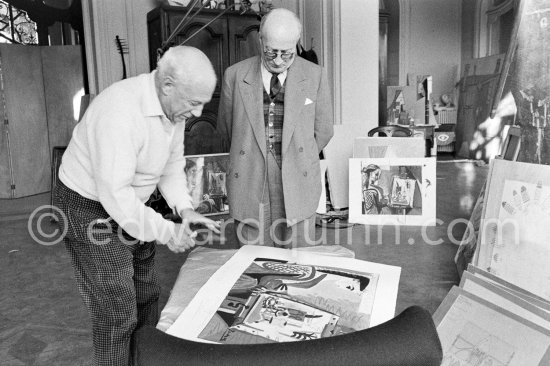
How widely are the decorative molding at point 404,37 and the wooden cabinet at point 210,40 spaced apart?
5.64m

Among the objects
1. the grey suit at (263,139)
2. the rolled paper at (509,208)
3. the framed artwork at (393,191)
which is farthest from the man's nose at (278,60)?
the framed artwork at (393,191)

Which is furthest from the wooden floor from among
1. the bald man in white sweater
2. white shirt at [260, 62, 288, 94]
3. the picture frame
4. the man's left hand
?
white shirt at [260, 62, 288, 94]

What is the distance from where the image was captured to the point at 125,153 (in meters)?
1.37

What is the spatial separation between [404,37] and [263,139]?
28.5ft

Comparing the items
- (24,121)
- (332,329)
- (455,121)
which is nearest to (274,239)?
(332,329)

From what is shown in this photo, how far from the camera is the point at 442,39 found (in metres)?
10.4

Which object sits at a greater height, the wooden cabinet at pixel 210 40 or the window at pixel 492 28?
the window at pixel 492 28

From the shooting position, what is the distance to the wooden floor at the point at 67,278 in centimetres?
268

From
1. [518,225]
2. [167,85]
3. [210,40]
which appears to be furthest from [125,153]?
[210,40]

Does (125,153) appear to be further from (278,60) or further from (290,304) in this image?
(278,60)

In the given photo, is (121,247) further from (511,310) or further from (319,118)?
(319,118)

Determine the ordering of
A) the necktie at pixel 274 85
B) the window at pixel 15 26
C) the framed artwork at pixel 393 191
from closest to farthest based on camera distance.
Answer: the necktie at pixel 274 85
the framed artwork at pixel 393 191
the window at pixel 15 26

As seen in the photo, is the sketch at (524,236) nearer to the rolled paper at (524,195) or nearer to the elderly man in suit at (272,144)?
the rolled paper at (524,195)

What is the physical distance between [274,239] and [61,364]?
1.15 meters
